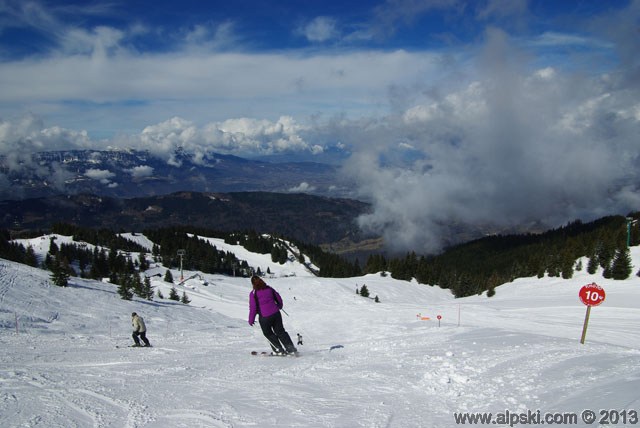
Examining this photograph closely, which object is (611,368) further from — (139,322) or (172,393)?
(139,322)

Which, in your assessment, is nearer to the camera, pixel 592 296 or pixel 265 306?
pixel 265 306

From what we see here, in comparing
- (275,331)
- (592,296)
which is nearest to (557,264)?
(592,296)

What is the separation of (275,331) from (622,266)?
65.5 meters

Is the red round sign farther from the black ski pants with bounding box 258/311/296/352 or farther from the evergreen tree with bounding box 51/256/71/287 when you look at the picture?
the evergreen tree with bounding box 51/256/71/287

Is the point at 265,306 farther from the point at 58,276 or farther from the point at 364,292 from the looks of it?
the point at 364,292

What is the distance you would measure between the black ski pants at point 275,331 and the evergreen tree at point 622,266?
213 ft

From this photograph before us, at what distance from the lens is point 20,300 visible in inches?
924

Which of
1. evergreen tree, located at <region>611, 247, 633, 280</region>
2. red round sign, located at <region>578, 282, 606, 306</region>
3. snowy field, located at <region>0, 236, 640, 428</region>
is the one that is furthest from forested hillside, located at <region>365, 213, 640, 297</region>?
snowy field, located at <region>0, 236, 640, 428</region>

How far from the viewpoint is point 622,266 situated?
59031 millimetres

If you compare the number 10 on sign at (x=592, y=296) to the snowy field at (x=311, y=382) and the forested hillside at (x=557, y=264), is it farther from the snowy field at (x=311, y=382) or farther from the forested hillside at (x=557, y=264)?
the forested hillside at (x=557, y=264)

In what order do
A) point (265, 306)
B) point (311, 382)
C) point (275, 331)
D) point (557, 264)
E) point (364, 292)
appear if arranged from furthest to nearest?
point (364, 292)
point (557, 264)
point (275, 331)
point (265, 306)
point (311, 382)

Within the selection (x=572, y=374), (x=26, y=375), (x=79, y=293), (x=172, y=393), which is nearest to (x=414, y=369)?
(x=572, y=374)

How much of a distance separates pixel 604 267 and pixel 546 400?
71364mm

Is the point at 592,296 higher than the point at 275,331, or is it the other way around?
the point at 592,296
